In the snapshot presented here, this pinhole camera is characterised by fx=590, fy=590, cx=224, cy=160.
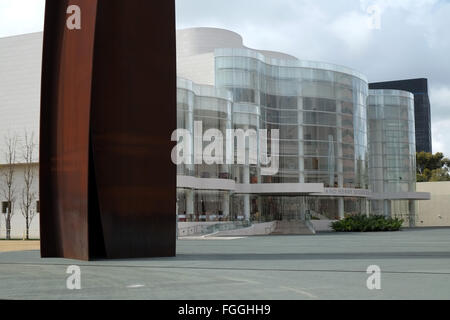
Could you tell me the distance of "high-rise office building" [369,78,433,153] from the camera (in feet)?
576

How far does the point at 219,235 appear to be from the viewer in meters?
39.8

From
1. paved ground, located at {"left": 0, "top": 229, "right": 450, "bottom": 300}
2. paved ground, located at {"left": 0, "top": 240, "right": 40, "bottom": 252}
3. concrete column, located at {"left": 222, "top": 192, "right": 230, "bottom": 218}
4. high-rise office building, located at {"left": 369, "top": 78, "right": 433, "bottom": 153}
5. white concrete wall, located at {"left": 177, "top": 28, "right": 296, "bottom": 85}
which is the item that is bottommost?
paved ground, located at {"left": 0, "top": 240, "right": 40, "bottom": 252}

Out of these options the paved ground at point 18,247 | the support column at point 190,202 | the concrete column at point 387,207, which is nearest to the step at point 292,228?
the support column at point 190,202

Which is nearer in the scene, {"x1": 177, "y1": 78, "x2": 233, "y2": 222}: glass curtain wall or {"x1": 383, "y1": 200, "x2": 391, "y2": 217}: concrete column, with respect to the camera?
{"x1": 177, "y1": 78, "x2": 233, "y2": 222}: glass curtain wall

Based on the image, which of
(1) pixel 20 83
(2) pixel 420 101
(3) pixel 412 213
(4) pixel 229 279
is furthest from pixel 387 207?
(2) pixel 420 101

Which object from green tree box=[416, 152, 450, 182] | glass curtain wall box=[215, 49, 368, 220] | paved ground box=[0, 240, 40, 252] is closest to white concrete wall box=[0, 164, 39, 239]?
glass curtain wall box=[215, 49, 368, 220]

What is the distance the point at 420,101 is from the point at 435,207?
4135 inches

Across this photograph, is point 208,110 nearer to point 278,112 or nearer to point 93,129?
point 278,112

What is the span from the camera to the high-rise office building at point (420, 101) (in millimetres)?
175500

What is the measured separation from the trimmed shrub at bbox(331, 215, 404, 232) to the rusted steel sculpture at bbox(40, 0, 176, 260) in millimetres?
34766

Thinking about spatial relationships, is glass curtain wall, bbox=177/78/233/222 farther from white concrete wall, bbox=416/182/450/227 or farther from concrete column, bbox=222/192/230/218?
white concrete wall, bbox=416/182/450/227

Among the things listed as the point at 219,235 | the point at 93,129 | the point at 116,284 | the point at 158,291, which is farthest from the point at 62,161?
the point at 219,235

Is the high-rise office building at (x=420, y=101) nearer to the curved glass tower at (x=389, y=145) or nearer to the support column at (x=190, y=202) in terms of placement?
the curved glass tower at (x=389, y=145)
